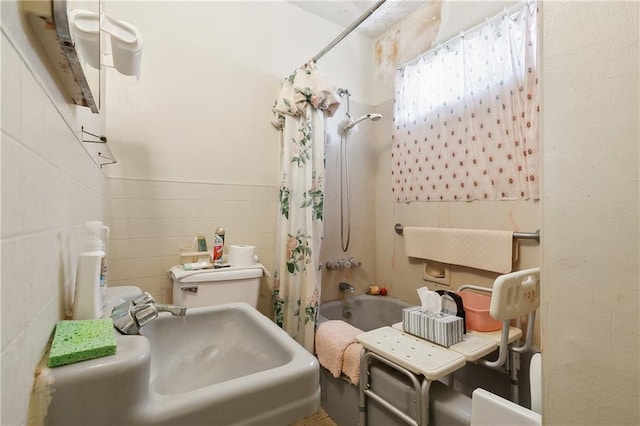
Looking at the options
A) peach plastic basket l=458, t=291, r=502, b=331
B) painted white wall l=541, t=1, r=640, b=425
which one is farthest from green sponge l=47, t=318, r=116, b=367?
peach plastic basket l=458, t=291, r=502, b=331

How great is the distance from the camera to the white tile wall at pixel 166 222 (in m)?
1.44

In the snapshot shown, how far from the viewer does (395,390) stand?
1111 mm

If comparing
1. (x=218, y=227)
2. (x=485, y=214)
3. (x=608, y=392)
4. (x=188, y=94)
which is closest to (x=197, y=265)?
(x=218, y=227)

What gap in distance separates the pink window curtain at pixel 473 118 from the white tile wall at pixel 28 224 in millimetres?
1768

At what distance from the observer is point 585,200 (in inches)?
15.0

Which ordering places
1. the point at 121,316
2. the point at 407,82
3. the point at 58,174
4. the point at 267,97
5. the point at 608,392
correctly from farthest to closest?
1. the point at 407,82
2. the point at 267,97
3. the point at 121,316
4. the point at 58,174
5. the point at 608,392

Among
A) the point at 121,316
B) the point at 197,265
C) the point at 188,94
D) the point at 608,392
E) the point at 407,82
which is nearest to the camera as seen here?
the point at 608,392

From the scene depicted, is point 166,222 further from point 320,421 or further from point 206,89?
point 320,421

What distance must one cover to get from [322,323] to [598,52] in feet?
5.19

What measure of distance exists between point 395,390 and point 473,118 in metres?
1.50

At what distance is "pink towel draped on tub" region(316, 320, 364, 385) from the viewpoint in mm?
1302

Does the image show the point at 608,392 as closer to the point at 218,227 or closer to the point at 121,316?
the point at 121,316

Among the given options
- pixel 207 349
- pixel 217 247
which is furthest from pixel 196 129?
pixel 207 349

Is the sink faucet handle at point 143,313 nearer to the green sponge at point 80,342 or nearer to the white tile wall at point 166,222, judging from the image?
the green sponge at point 80,342
